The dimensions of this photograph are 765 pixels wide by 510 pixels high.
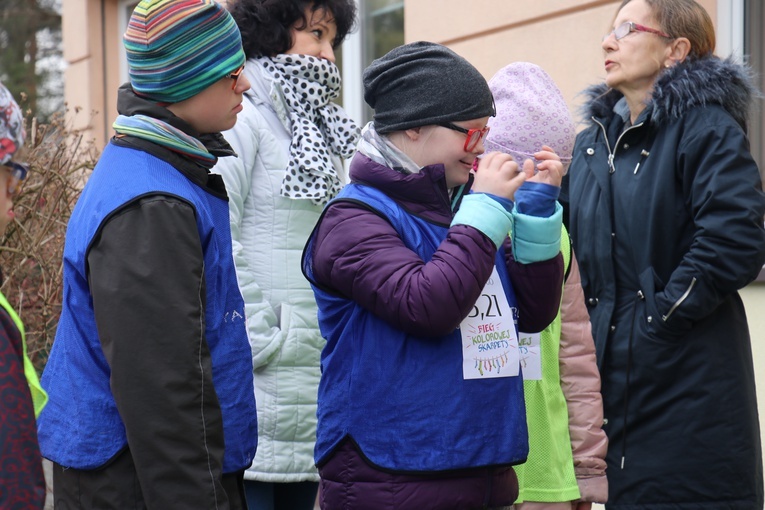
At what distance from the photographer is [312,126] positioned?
3.35 metres

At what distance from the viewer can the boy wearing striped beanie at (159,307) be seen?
2068 mm

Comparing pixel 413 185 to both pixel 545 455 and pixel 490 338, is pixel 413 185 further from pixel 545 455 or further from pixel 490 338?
pixel 545 455

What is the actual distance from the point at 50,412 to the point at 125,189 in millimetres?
482

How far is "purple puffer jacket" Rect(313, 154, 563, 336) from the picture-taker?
2285 mm

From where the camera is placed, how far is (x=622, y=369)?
3.45m

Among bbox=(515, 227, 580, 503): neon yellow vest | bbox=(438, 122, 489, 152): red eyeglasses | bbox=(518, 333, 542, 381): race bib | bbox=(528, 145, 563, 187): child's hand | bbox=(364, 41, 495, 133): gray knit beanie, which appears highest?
bbox=(364, 41, 495, 133): gray knit beanie

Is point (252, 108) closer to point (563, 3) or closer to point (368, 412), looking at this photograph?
point (368, 412)

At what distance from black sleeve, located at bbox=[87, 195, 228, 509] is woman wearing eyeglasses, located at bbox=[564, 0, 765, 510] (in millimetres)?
1692

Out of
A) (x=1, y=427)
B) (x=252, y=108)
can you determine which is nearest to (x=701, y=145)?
(x=252, y=108)

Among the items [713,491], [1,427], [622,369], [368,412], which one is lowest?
[713,491]

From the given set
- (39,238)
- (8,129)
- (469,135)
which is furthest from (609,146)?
(8,129)

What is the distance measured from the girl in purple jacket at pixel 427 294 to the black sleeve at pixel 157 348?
15.1 inches

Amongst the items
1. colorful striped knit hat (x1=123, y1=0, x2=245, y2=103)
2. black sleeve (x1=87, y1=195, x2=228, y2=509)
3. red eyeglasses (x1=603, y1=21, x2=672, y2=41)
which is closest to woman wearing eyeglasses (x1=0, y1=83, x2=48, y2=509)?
black sleeve (x1=87, y1=195, x2=228, y2=509)

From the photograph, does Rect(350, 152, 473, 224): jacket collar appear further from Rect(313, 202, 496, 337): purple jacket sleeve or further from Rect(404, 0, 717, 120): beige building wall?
Rect(404, 0, 717, 120): beige building wall
